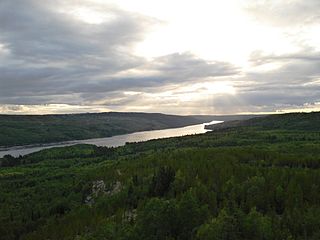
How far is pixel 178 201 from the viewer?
180ft

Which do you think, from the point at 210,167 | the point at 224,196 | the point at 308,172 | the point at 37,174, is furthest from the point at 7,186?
the point at 308,172

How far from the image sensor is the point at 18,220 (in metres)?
74.1

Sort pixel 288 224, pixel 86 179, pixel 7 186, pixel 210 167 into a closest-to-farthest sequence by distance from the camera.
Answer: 1. pixel 288 224
2. pixel 210 167
3. pixel 86 179
4. pixel 7 186

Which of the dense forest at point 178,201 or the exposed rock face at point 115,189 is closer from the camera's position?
the dense forest at point 178,201

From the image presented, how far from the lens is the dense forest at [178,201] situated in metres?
40.9

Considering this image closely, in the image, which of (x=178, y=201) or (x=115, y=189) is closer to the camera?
(x=178, y=201)

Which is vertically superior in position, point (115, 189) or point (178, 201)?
point (178, 201)

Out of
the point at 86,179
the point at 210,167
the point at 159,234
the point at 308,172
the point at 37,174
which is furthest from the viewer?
the point at 37,174

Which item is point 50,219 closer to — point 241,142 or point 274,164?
point 274,164

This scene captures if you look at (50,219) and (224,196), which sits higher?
(224,196)

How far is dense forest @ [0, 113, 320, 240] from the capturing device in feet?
134

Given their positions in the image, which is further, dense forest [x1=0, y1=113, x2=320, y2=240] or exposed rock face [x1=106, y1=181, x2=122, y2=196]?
exposed rock face [x1=106, y1=181, x2=122, y2=196]

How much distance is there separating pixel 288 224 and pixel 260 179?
839 inches

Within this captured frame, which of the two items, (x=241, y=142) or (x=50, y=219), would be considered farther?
(x=241, y=142)
